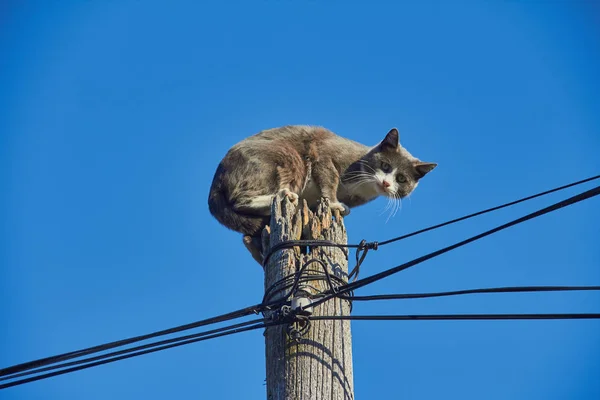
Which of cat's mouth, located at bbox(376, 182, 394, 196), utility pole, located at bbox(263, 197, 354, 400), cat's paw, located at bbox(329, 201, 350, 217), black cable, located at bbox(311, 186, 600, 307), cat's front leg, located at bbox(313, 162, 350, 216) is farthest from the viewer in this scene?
cat's mouth, located at bbox(376, 182, 394, 196)

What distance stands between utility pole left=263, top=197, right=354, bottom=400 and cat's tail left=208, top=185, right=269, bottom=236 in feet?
4.76

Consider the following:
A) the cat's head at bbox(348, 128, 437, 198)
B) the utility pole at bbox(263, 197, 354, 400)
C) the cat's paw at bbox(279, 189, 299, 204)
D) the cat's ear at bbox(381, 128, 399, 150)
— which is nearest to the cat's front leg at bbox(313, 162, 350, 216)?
the cat's head at bbox(348, 128, 437, 198)

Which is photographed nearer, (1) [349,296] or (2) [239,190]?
(1) [349,296]

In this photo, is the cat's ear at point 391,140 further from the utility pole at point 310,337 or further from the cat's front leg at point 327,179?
the utility pole at point 310,337

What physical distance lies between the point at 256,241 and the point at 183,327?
1.67 metres

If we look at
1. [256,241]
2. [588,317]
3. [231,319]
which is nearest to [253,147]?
[256,241]

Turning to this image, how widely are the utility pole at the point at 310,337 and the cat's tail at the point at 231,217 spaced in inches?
57.1

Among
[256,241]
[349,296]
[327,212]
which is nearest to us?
[349,296]

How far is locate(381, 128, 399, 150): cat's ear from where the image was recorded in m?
7.16

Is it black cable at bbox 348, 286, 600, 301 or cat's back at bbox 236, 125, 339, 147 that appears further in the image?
cat's back at bbox 236, 125, 339, 147

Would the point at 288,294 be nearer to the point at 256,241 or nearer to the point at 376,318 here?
the point at 376,318

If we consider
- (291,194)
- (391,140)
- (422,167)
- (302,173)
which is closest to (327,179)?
(302,173)

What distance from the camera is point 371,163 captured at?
275 inches

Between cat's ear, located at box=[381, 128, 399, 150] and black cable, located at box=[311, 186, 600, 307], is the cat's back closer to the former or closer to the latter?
cat's ear, located at box=[381, 128, 399, 150]
